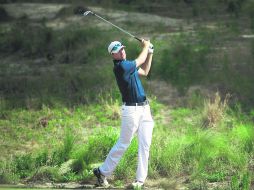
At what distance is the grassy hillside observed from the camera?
12836mm

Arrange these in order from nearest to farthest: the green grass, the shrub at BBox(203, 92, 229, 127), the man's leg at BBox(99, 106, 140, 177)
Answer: the man's leg at BBox(99, 106, 140, 177) < the green grass < the shrub at BBox(203, 92, 229, 127)

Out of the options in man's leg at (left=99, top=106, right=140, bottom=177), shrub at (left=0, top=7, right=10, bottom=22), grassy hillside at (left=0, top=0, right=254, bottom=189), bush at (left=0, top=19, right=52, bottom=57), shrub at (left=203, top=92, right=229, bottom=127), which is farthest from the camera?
shrub at (left=0, top=7, right=10, bottom=22)

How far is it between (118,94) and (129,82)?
7.27 m

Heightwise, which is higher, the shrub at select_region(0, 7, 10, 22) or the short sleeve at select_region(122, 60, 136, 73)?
the short sleeve at select_region(122, 60, 136, 73)

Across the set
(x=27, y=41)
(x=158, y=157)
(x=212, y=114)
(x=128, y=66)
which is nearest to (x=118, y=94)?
(x=212, y=114)

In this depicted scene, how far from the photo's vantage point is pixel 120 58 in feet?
37.7

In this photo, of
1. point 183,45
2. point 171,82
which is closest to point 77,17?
point 183,45

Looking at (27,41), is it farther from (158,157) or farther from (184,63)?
(158,157)

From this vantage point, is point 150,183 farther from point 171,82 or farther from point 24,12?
point 24,12

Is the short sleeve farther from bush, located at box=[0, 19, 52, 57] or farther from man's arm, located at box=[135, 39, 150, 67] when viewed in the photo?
bush, located at box=[0, 19, 52, 57]

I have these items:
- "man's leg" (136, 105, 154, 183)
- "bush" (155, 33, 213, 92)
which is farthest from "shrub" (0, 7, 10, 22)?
"man's leg" (136, 105, 154, 183)

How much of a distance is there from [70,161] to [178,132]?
3.04 m

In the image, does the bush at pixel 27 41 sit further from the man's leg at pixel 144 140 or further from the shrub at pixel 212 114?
the man's leg at pixel 144 140

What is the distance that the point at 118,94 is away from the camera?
61.1 ft
